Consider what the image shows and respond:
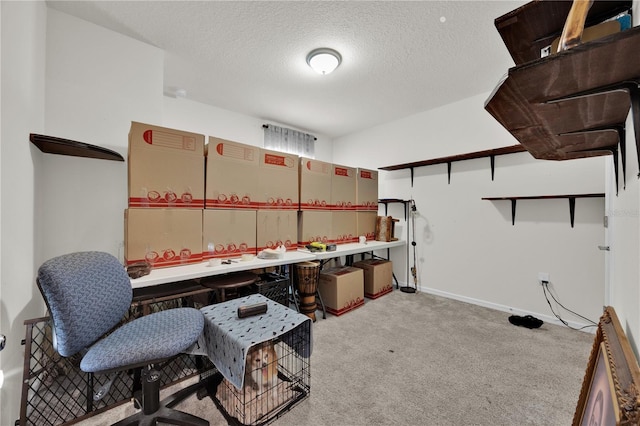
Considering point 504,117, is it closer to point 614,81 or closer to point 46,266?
point 614,81

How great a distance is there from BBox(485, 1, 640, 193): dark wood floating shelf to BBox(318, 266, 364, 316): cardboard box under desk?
218 centimetres

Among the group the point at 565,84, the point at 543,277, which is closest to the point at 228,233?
the point at 565,84

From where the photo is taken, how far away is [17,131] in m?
1.32

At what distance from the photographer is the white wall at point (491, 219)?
8.10 feet

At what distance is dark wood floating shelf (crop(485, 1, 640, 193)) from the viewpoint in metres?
0.52

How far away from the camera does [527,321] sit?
8.32 ft

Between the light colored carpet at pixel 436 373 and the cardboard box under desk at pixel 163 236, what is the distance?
94 cm

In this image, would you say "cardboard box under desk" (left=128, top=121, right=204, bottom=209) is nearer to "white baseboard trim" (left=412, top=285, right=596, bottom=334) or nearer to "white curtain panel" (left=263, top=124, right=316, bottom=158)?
"white curtain panel" (left=263, top=124, right=316, bottom=158)

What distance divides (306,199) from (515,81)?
8.14ft

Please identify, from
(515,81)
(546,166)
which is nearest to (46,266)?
(515,81)

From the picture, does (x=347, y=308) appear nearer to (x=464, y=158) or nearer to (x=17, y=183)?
(x=464, y=158)

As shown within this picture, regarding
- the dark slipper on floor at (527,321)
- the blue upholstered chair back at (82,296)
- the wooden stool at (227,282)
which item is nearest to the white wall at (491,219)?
the dark slipper on floor at (527,321)

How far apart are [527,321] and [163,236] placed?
3516 millimetres

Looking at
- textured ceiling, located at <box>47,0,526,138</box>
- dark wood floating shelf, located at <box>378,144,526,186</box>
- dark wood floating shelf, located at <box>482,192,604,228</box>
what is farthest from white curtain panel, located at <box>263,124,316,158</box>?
dark wood floating shelf, located at <box>482,192,604,228</box>
